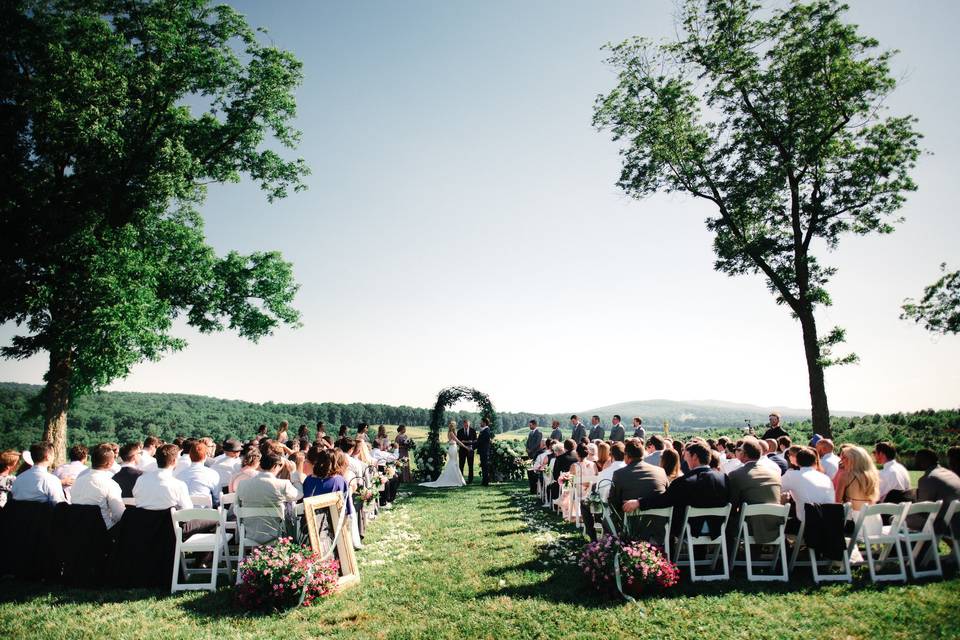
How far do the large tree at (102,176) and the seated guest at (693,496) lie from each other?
14034 millimetres

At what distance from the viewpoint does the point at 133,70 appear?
15703 millimetres

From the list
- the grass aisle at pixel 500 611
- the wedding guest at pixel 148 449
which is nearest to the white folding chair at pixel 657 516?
the grass aisle at pixel 500 611

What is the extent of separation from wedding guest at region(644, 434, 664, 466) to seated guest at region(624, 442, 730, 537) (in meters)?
2.91

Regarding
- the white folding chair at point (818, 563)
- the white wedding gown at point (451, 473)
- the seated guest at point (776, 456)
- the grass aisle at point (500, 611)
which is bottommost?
the white wedding gown at point (451, 473)

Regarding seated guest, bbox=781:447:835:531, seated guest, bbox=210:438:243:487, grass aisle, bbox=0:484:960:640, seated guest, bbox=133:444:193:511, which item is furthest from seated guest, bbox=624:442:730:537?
seated guest, bbox=210:438:243:487

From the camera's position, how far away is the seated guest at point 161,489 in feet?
22.7

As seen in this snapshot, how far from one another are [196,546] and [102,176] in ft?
44.3

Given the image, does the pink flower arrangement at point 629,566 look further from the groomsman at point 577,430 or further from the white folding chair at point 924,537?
the groomsman at point 577,430

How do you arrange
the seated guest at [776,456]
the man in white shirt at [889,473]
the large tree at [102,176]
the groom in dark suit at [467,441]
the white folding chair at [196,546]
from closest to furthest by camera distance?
1. the white folding chair at [196,546]
2. the man in white shirt at [889,473]
3. the seated guest at [776,456]
4. the large tree at [102,176]
5. the groom in dark suit at [467,441]

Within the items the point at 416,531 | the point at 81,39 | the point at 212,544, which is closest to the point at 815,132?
the point at 416,531

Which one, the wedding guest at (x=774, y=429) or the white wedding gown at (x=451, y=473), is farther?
the white wedding gown at (x=451, y=473)

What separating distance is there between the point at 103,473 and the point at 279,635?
148 inches

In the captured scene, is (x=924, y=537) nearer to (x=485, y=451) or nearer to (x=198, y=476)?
(x=198, y=476)

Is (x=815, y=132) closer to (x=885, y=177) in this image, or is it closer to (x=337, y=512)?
(x=885, y=177)
